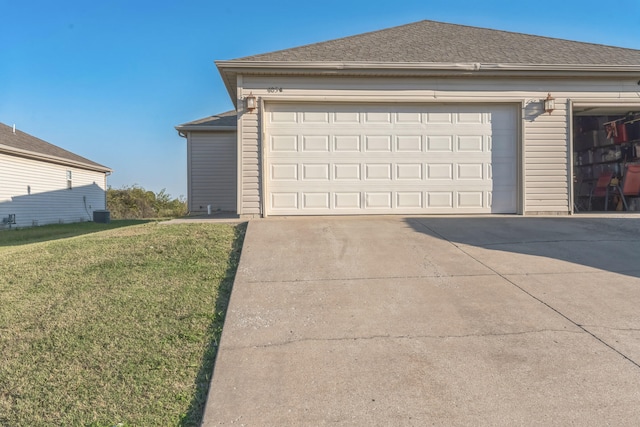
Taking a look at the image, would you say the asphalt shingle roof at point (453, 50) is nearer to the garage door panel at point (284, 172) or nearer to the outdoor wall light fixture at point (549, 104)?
the outdoor wall light fixture at point (549, 104)

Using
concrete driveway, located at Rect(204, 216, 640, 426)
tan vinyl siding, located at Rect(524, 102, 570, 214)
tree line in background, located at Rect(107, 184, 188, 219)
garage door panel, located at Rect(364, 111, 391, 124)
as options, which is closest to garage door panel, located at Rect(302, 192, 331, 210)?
garage door panel, located at Rect(364, 111, 391, 124)

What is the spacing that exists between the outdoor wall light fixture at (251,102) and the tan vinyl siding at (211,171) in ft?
20.8

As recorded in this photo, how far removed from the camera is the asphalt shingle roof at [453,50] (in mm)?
8047

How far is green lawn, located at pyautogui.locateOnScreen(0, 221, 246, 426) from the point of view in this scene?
8.03 ft

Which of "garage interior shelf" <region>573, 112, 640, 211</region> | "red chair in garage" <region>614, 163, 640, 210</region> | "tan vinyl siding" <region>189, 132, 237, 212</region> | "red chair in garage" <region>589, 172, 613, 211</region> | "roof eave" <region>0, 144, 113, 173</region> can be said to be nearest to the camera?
"red chair in garage" <region>614, 163, 640, 210</region>

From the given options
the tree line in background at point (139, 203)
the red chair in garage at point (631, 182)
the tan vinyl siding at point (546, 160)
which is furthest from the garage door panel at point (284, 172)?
the tree line in background at point (139, 203)

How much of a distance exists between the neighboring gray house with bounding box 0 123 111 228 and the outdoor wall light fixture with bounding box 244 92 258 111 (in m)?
11.4

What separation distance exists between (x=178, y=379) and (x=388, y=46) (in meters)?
8.25

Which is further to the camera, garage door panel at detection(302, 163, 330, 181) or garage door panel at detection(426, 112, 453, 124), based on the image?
garage door panel at detection(426, 112, 453, 124)

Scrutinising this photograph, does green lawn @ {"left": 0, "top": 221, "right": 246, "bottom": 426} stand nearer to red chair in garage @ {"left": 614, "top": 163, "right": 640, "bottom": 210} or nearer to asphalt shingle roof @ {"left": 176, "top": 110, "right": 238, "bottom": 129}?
asphalt shingle roof @ {"left": 176, "top": 110, "right": 238, "bottom": 129}

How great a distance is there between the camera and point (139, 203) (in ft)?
Answer: 71.1

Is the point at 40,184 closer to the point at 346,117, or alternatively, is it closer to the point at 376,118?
the point at 346,117

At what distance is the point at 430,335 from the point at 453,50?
7.46 metres

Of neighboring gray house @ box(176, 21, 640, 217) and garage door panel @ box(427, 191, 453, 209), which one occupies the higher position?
neighboring gray house @ box(176, 21, 640, 217)
